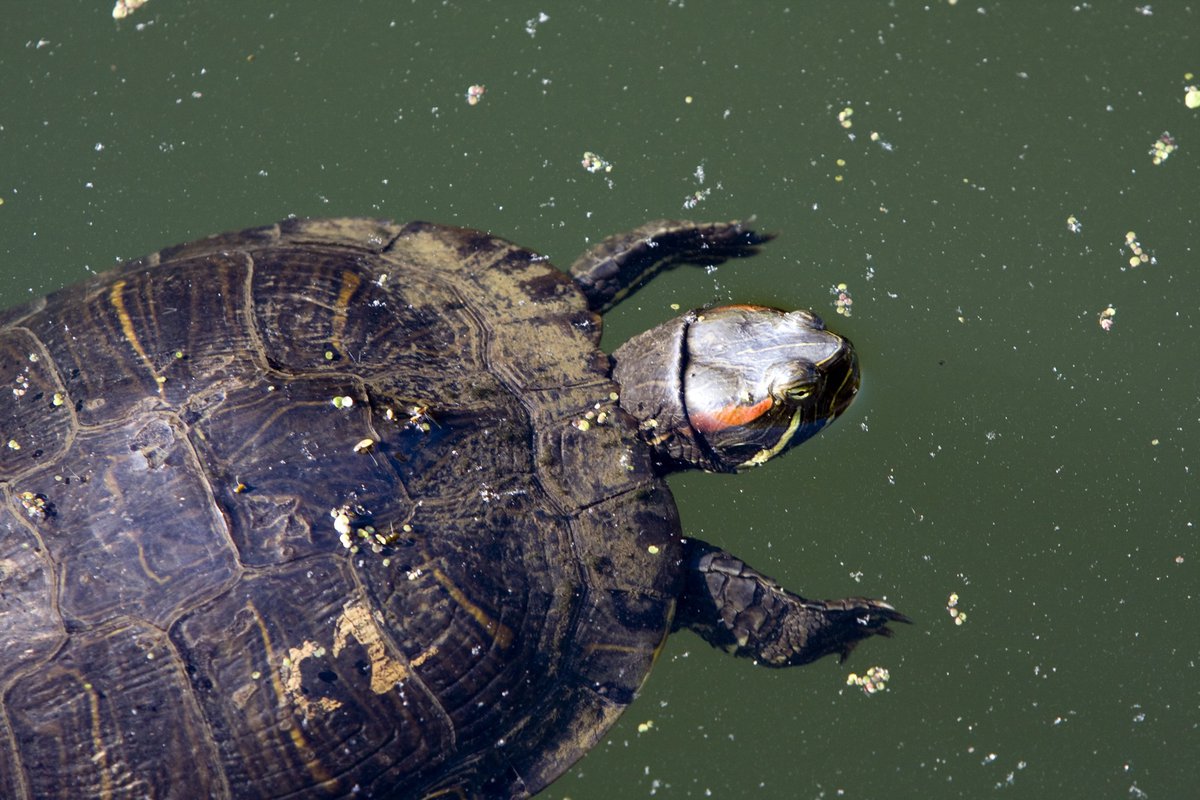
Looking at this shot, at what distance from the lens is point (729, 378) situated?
377 cm

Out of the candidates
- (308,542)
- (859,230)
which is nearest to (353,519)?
(308,542)

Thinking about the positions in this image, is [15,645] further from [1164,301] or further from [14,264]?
[1164,301]

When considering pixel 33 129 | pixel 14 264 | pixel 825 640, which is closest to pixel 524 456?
pixel 825 640

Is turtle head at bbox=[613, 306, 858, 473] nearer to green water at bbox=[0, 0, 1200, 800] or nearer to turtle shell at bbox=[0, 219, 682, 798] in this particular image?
turtle shell at bbox=[0, 219, 682, 798]

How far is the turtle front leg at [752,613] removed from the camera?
3.89 metres

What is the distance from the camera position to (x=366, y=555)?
3000 mm

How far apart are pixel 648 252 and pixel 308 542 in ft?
7.95

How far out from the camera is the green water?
4.44m

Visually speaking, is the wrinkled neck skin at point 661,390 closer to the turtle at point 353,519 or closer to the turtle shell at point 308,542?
the turtle at point 353,519

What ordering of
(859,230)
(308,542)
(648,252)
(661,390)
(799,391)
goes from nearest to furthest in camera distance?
(308,542)
(799,391)
(661,390)
(648,252)
(859,230)

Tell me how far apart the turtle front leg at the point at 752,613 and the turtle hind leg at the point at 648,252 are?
1450mm

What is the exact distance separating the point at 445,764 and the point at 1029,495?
3412 mm

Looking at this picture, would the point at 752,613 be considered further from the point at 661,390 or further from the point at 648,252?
the point at 648,252

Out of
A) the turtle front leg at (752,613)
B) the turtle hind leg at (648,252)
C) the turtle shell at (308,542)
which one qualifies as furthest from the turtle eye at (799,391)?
the turtle hind leg at (648,252)
